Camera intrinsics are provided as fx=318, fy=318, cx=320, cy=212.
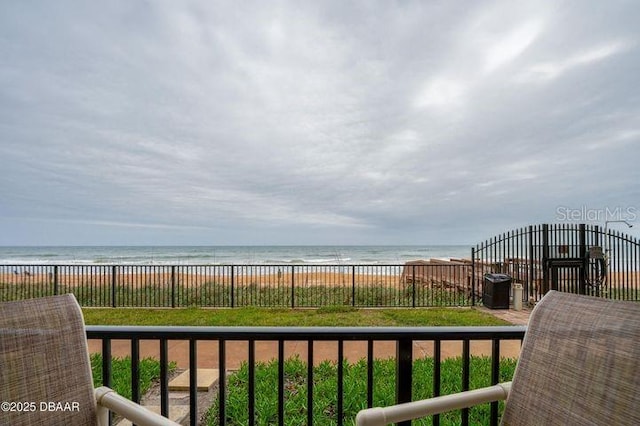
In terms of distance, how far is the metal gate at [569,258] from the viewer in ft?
22.4

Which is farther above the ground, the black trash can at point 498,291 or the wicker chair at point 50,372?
the wicker chair at point 50,372

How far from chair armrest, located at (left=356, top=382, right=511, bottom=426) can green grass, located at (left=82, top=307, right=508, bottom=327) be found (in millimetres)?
4317

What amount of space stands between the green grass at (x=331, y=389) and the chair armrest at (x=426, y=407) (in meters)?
1.29

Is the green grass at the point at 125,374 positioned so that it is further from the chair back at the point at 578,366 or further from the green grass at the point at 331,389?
the chair back at the point at 578,366

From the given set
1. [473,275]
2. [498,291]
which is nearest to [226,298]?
[473,275]

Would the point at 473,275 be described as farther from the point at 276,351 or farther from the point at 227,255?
the point at 227,255

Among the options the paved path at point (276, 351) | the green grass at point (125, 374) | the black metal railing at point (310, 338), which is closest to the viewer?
the black metal railing at point (310, 338)

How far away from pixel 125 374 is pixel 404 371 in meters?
2.84

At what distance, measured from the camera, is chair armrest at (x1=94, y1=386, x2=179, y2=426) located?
0.96 meters

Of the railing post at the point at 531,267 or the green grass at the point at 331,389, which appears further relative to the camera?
the railing post at the point at 531,267

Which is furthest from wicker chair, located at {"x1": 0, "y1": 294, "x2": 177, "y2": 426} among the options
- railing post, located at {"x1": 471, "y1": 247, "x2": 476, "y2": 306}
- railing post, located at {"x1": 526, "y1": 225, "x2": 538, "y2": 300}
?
railing post, located at {"x1": 526, "y1": 225, "x2": 538, "y2": 300}

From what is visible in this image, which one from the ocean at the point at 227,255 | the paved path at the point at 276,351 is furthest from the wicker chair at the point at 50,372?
the ocean at the point at 227,255

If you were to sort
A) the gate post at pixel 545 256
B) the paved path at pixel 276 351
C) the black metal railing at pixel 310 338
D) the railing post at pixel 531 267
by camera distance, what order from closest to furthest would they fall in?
1. the black metal railing at pixel 310 338
2. the paved path at pixel 276 351
3. the gate post at pixel 545 256
4. the railing post at pixel 531 267

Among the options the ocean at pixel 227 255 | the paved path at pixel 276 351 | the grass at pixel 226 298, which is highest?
the paved path at pixel 276 351
